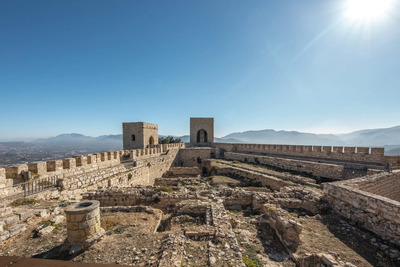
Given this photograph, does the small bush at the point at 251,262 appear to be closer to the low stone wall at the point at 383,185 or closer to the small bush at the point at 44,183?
the low stone wall at the point at 383,185

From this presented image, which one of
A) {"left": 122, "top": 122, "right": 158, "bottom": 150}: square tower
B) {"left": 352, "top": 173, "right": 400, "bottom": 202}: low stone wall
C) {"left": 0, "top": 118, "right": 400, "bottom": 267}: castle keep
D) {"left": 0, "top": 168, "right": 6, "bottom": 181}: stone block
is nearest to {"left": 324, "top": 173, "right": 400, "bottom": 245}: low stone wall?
{"left": 0, "top": 118, "right": 400, "bottom": 267}: castle keep

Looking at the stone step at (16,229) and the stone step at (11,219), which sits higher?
the stone step at (11,219)

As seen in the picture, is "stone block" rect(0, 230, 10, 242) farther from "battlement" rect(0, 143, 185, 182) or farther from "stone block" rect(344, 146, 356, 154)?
"stone block" rect(344, 146, 356, 154)

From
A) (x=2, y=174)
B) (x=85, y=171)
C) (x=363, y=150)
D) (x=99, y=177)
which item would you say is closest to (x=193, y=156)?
(x=99, y=177)

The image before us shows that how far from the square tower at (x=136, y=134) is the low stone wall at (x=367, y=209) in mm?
20339

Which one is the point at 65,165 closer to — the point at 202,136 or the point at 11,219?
the point at 11,219

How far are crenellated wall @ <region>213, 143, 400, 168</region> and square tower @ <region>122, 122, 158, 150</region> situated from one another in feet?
48.2

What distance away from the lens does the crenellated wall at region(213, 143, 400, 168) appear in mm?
11828

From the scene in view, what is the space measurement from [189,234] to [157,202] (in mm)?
3659

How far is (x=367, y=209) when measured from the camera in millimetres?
5758

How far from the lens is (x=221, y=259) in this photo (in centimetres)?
412

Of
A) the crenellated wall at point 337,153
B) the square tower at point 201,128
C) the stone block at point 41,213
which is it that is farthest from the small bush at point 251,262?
the square tower at point 201,128

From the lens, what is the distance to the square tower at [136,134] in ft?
74.8

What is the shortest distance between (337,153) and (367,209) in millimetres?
10251
